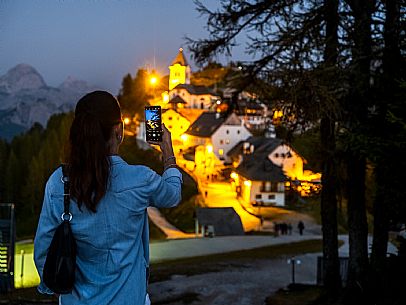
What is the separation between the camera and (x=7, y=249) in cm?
630

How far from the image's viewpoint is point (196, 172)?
31969 mm

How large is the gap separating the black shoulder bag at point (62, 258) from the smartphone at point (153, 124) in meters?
0.54

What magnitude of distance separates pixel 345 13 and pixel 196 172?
25.0m

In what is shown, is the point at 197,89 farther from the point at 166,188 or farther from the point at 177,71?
the point at 166,188

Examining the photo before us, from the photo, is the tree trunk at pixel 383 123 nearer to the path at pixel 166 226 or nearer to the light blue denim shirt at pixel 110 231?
the light blue denim shirt at pixel 110 231

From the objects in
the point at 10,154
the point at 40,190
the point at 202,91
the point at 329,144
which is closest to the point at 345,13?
the point at 329,144

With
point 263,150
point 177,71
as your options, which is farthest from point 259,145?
point 177,71

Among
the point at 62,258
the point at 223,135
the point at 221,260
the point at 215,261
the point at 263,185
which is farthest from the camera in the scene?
the point at 223,135

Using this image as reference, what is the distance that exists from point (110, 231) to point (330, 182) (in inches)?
264

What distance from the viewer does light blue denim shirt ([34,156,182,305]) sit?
1760mm

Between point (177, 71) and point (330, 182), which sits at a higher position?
point (177, 71)

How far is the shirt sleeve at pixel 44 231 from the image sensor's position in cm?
177

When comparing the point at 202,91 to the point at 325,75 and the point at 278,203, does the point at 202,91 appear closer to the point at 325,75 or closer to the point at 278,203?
the point at 325,75

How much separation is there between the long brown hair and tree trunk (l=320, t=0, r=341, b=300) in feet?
17.6
